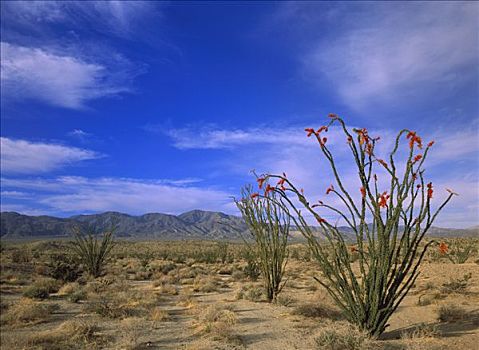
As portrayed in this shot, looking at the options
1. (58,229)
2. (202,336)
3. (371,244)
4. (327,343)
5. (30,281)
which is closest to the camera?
(327,343)

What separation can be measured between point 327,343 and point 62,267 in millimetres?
12866

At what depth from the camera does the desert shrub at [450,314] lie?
27.1 ft

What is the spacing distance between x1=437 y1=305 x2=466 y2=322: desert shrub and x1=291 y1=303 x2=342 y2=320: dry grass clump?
2.24m

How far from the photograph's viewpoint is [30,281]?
50.9 ft

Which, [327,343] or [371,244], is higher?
[371,244]

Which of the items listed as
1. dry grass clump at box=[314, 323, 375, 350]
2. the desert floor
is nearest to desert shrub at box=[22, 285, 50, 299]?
the desert floor

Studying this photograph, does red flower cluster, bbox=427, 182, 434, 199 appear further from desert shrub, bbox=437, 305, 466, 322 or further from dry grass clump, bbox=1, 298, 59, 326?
dry grass clump, bbox=1, 298, 59, 326

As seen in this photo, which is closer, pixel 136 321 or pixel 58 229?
pixel 136 321

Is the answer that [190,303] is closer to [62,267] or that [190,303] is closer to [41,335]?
[41,335]

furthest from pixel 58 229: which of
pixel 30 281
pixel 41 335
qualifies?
pixel 41 335

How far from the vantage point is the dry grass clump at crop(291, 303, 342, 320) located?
927cm

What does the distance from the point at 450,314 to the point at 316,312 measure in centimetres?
298

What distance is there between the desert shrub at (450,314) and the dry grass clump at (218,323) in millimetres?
4640

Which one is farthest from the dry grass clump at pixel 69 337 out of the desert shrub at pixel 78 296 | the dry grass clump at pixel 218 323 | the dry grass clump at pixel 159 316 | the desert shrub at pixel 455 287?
the desert shrub at pixel 455 287
